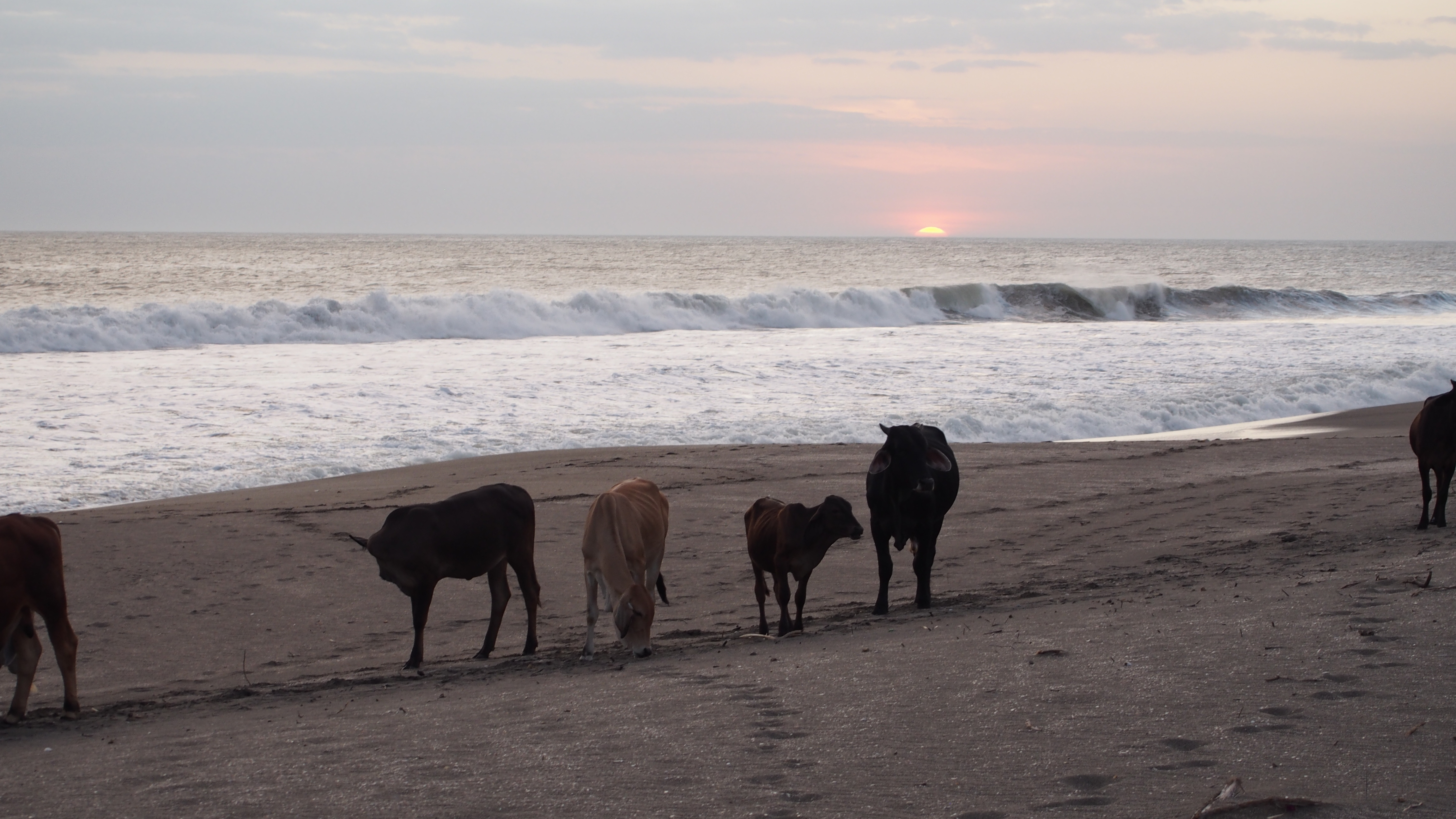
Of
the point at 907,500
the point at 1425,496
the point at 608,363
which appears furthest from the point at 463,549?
the point at 608,363

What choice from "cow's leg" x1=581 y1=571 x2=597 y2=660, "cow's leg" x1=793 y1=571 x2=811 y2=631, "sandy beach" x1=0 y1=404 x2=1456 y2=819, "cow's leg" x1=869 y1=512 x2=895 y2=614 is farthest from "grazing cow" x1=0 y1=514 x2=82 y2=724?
"cow's leg" x1=869 y1=512 x2=895 y2=614

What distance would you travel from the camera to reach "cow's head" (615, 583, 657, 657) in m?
6.32

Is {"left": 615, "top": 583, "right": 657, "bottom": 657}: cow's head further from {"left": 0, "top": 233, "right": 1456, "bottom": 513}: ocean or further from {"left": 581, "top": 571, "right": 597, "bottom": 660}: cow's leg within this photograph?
{"left": 0, "top": 233, "right": 1456, "bottom": 513}: ocean

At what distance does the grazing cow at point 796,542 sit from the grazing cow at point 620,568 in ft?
2.49

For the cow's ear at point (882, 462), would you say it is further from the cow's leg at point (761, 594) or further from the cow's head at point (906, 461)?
the cow's leg at point (761, 594)

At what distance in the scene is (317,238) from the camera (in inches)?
6078

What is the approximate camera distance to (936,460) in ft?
24.6

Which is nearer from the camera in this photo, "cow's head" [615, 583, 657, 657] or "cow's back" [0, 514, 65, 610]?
"cow's back" [0, 514, 65, 610]

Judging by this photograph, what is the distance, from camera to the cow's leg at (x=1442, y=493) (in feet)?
28.9

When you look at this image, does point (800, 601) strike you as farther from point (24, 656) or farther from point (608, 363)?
point (608, 363)

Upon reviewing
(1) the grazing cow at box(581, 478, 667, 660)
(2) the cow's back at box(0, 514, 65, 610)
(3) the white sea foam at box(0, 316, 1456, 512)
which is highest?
(2) the cow's back at box(0, 514, 65, 610)

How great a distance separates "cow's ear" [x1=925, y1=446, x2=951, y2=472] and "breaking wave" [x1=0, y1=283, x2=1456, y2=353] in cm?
2801

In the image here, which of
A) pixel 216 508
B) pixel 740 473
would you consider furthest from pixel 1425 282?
pixel 216 508

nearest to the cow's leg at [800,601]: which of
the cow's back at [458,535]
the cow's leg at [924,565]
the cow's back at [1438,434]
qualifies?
the cow's leg at [924,565]
